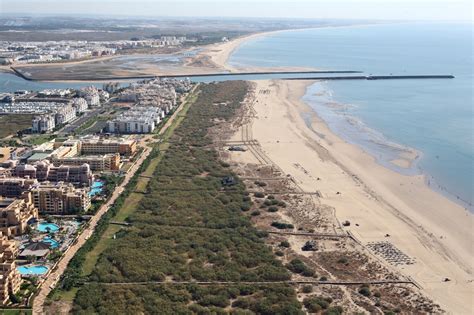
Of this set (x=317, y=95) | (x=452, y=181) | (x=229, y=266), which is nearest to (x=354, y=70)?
(x=317, y=95)

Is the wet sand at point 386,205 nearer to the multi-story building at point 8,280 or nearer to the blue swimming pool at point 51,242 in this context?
the blue swimming pool at point 51,242

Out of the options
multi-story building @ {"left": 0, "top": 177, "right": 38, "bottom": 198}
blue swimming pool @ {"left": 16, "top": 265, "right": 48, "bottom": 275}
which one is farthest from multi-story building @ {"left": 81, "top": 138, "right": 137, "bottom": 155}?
blue swimming pool @ {"left": 16, "top": 265, "right": 48, "bottom": 275}

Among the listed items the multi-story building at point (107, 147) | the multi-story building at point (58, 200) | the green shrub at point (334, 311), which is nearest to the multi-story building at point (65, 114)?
the multi-story building at point (107, 147)

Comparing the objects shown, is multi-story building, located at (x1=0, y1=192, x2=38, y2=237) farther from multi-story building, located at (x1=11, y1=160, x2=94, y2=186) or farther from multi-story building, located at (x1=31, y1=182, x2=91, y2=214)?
multi-story building, located at (x1=11, y1=160, x2=94, y2=186)

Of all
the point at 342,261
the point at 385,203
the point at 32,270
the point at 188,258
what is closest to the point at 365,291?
the point at 342,261

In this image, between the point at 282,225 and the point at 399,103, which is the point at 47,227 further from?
the point at 399,103
